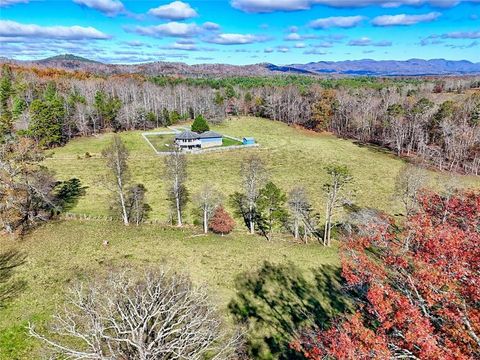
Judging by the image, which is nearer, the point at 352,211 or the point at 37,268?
the point at 37,268

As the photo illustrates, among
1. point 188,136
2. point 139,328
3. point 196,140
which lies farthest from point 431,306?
point 196,140

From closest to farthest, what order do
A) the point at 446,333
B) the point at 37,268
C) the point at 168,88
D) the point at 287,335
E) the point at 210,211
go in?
the point at 446,333
the point at 287,335
the point at 37,268
the point at 210,211
the point at 168,88

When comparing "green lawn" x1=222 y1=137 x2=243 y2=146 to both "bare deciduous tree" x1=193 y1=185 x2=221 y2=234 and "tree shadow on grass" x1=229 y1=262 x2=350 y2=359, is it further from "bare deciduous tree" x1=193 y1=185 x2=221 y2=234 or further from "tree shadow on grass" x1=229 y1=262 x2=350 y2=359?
"tree shadow on grass" x1=229 y1=262 x2=350 y2=359

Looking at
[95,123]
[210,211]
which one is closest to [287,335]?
[210,211]

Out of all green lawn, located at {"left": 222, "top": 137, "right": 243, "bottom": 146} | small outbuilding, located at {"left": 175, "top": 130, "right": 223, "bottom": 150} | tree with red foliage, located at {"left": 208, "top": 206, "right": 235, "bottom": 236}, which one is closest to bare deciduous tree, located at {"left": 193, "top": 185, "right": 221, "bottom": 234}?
tree with red foliage, located at {"left": 208, "top": 206, "right": 235, "bottom": 236}

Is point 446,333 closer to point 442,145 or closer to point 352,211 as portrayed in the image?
point 352,211

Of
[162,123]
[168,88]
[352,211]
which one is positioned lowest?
[352,211]

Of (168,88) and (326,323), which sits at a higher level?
(168,88)
